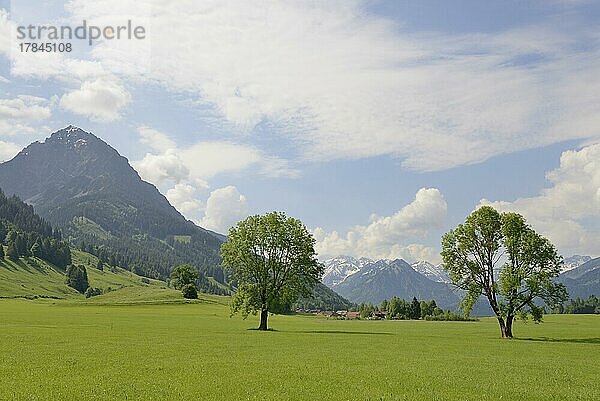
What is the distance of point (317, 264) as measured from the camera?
85875 mm

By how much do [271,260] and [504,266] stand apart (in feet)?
111

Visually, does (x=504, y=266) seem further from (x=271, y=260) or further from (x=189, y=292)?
(x=189, y=292)

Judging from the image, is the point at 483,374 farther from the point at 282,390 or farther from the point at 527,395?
the point at 282,390

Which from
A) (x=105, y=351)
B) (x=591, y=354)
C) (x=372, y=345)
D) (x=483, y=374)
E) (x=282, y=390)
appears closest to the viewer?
(x=282, y=390)

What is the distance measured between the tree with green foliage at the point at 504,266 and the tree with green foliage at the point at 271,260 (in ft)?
69.7

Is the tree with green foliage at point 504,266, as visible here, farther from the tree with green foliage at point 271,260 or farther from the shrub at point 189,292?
the shrub at point 189,292

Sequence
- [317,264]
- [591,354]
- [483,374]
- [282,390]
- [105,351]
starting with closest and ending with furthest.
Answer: [282,390] → [483,374] → [105,351] → [591,354] → [317,264]

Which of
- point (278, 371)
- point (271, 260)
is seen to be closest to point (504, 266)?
point (271, 260)

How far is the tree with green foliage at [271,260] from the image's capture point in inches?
3317

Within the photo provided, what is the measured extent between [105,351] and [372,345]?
27.4 m

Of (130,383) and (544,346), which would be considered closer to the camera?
(130,383)

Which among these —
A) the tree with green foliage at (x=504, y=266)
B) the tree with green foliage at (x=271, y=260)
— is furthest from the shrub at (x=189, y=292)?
the tree with green foliage at (x=504, y=266)

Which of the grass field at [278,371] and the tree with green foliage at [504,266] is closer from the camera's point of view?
the grass field at [278,371]

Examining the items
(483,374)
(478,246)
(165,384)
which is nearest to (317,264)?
(478,246)
